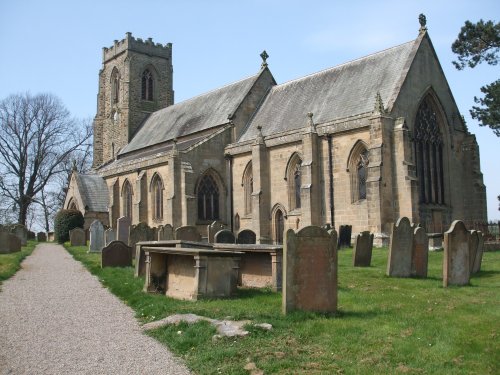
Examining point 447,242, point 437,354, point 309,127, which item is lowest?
point 437,354

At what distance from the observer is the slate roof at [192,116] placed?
34688 mm

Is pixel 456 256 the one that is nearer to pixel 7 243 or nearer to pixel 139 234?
pixel 139 234

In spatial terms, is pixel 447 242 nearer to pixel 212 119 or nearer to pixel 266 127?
pixel 266 127

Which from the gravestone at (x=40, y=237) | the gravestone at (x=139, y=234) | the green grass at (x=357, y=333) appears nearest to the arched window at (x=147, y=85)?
the gravestone at (x=40, y=237)

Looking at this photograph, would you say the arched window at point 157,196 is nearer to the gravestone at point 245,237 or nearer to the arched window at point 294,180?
the arched window at point 294,180

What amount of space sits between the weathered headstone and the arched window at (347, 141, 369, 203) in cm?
1555

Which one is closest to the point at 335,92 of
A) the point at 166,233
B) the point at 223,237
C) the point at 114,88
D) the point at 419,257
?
the point at 166,233

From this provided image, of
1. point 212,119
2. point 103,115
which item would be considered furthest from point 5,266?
point 103,115

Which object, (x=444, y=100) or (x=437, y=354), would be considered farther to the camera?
(x=444, y=100)

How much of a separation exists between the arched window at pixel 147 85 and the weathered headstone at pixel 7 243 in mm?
25670

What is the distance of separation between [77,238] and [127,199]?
7214 millimetres

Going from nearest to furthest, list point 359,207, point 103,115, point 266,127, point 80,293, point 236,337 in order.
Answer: point 236,337
point 80,293
point 359,207
point 266,127
point 103,115

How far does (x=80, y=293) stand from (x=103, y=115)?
135 ft

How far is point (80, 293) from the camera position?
1238cm
